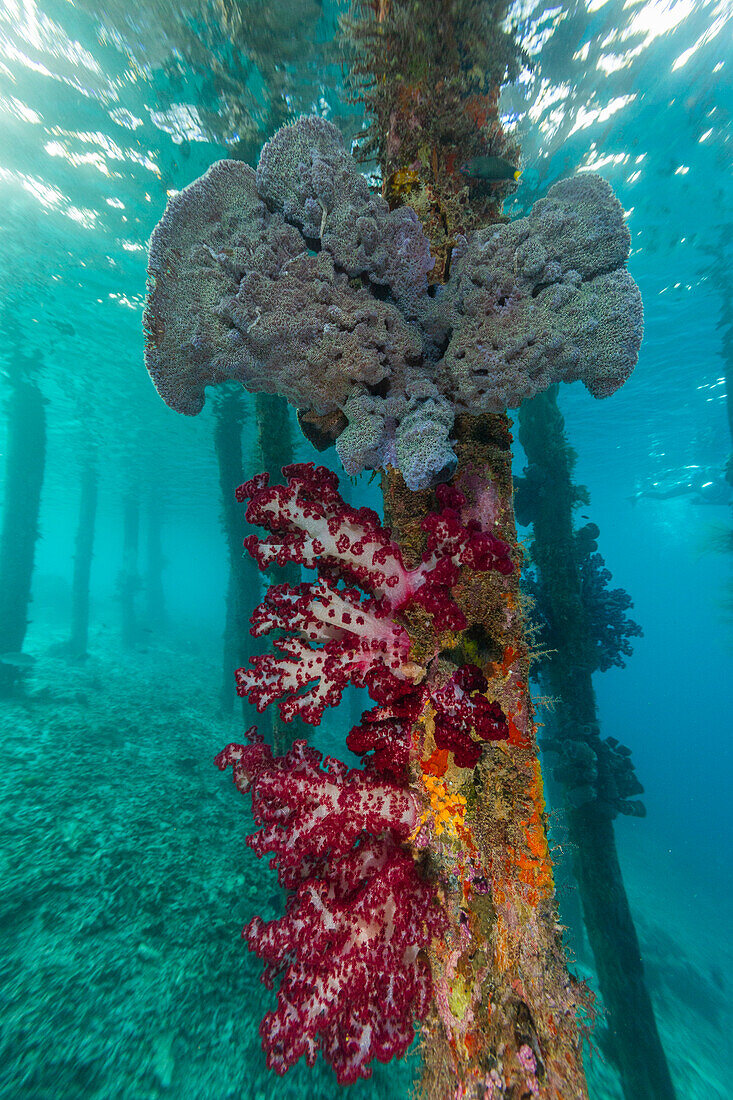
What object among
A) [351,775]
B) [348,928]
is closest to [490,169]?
[351,775]

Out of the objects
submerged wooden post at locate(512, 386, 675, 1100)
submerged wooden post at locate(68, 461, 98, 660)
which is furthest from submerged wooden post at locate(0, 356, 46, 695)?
submerged wooden post at locate(512, 386, 675, 1100)

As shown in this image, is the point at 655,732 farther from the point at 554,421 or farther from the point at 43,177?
the point at 43,177

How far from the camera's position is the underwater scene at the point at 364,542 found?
83.7 inches

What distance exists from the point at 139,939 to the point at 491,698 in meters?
6.23

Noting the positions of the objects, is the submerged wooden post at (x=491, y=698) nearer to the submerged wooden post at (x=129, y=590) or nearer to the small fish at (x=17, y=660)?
the small fish at (x=17, y=660)

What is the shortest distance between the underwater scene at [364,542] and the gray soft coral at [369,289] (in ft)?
0.07

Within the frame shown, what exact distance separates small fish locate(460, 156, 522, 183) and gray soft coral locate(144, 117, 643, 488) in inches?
23.6

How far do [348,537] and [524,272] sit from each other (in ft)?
6.17

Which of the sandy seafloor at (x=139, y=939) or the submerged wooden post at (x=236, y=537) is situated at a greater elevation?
the submerged wooden post at (x=236, y=537)

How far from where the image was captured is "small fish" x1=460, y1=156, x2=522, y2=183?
9.80 ft

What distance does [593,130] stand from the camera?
808 cm

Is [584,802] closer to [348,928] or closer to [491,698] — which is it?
[491,698]

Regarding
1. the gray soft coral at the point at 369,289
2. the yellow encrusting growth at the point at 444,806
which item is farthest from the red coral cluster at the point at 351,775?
the gray soft coral at the point at 369,289

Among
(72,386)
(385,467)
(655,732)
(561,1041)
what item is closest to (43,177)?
(72,386)
